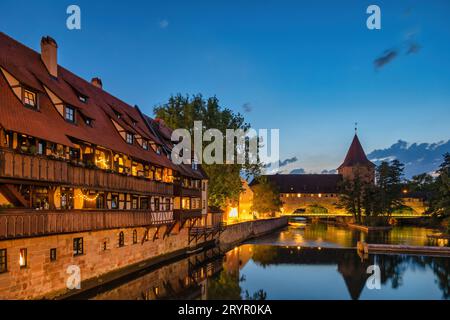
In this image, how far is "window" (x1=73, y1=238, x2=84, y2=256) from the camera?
66.9 ft

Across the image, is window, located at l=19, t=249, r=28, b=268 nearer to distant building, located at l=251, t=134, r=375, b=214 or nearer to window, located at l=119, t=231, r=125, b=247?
window, located at l=119, t=231, r=125, b=247

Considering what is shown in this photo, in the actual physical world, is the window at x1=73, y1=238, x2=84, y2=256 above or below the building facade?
below

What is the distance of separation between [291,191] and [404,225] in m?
32.7

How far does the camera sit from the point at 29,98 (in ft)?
61.0

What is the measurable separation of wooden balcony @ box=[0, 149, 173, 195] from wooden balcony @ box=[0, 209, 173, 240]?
4.46 ft

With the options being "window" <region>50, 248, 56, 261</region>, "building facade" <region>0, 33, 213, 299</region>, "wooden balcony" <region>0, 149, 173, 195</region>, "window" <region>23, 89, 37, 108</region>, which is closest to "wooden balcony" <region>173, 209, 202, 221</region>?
"building facade" <region>0, 33, 213, 299</region>

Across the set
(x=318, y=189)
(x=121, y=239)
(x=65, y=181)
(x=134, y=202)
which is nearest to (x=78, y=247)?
(x=65, y=181)

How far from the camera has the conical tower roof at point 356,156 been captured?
107 m

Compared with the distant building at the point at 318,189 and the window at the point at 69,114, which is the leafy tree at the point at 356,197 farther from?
the window at the point at 69,114

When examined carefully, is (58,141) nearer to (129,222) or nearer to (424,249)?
(129,222)

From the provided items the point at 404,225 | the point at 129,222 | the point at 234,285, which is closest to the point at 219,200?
the point at 234,285

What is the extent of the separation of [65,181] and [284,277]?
18.6 m

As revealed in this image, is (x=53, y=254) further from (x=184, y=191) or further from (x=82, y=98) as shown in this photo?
(x=184, y=191)

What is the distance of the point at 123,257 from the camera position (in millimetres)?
25281
